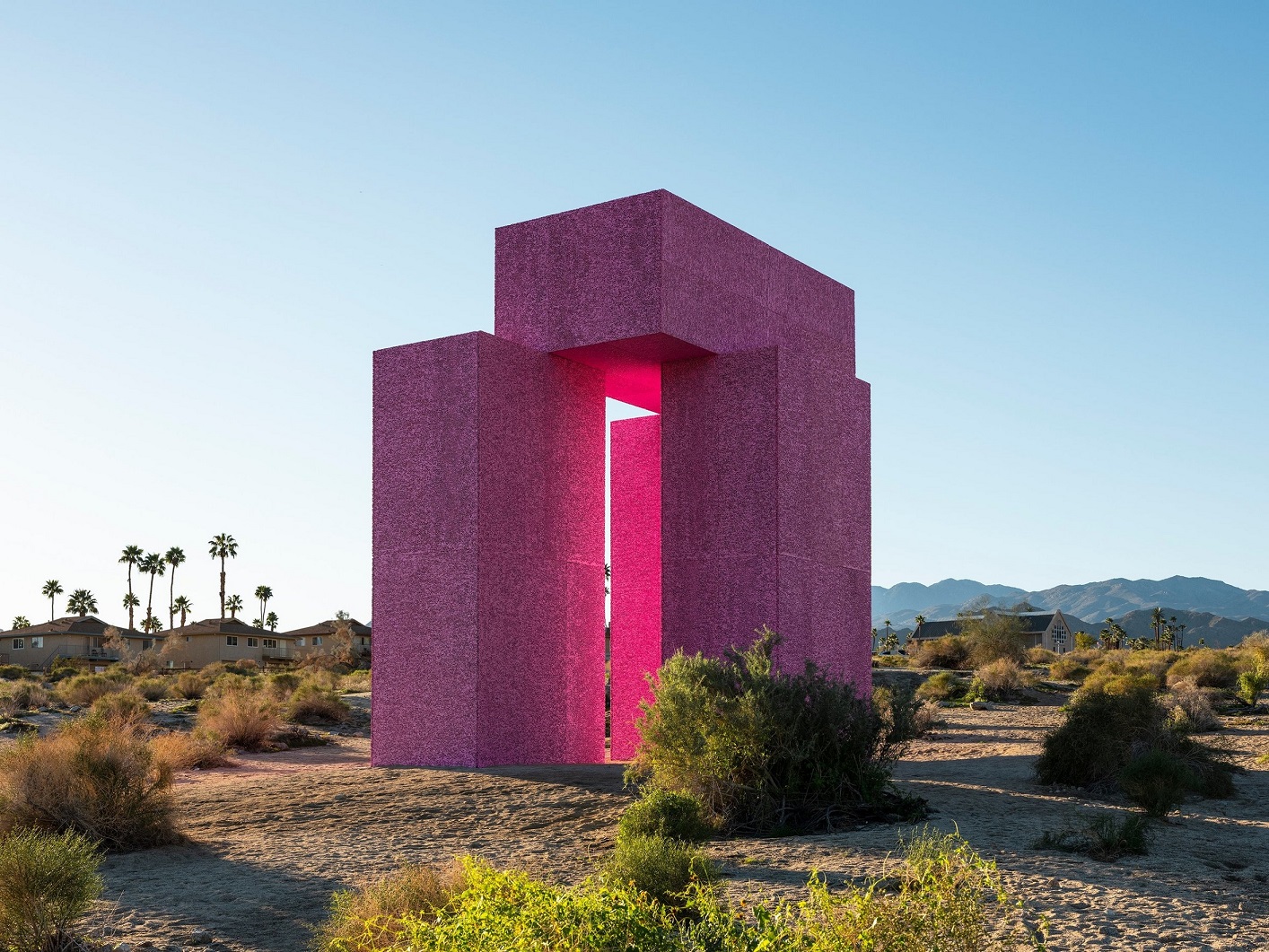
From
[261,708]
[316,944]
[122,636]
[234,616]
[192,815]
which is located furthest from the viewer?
[234,616]

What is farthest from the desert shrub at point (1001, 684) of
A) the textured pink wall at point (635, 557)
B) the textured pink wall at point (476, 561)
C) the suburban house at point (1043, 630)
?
the suburban house at point (1043, 630)

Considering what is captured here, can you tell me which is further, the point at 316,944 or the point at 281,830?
the point at 281,830

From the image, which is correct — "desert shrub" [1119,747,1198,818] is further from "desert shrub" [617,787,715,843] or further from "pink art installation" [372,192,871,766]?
"pink art installation" [372,192,871,766]

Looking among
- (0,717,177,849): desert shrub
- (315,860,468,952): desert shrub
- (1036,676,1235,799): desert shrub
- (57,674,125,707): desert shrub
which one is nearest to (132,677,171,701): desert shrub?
(57,674,125,707): desert shrub

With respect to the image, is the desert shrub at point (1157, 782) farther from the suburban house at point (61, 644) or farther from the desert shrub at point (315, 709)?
the suburban house at point (61, 644)

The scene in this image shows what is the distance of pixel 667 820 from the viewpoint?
1050 cm

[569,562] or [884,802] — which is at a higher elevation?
[569,562]

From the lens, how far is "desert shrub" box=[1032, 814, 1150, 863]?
998 centimetres

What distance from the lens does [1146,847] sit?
10203mm

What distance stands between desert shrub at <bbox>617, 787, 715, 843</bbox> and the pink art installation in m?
6.98

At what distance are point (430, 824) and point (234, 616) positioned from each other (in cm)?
7953

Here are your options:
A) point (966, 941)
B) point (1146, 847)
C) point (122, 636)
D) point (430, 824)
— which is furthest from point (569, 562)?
point (122, 636)

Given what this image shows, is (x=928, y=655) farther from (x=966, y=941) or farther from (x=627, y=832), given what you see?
(x=966, y=941)

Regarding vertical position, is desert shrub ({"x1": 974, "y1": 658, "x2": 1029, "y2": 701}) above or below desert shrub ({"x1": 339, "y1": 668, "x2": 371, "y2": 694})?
above
